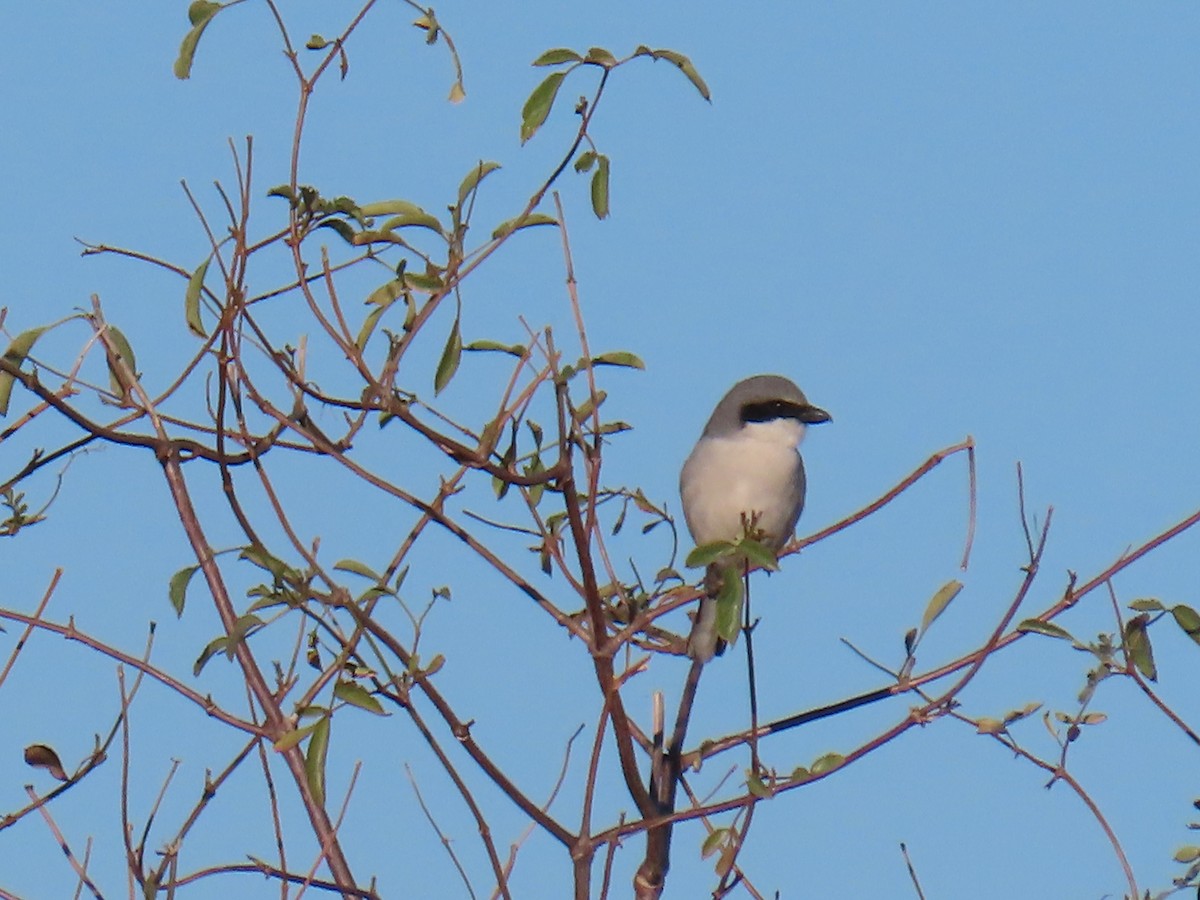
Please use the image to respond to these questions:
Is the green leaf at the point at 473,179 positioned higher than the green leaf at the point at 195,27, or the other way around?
the green leaf at the point at 195,27

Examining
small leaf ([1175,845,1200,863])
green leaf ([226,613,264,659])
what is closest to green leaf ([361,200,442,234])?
green leaf ([226,613,264,659])

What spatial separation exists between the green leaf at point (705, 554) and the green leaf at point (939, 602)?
0.58m

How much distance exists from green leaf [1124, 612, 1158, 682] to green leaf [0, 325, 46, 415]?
81.2 inches

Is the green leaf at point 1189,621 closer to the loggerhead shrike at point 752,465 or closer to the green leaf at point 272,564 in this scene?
the green leaf at point 272,564

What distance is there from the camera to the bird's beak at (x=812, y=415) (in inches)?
249

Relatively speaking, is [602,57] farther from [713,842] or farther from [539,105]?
[713,842]

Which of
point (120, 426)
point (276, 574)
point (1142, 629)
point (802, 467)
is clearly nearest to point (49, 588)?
point (120, 426)

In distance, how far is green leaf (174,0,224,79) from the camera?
3197 mm

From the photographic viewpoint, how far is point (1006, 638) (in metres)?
3.02

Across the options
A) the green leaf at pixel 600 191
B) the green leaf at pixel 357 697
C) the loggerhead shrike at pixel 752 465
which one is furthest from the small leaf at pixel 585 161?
the loggerhead shrike at pixel 752 465

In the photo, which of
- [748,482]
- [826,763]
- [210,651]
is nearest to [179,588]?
[210,651]

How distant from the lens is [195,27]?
3201 mm

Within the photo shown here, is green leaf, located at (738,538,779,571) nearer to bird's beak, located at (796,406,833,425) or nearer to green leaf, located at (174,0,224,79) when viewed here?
green leaf, located at (174,0,224,79)

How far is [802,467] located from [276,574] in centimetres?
372
